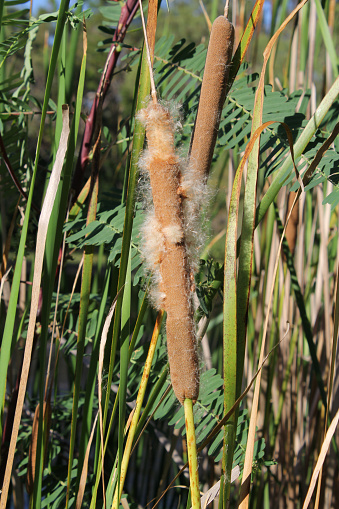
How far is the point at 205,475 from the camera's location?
0.95 meters

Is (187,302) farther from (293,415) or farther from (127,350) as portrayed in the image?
(293,415)

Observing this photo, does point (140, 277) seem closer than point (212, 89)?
No

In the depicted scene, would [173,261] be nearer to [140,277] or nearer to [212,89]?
[212,89]

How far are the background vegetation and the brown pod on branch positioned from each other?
0.03 metres

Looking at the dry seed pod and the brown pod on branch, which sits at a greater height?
the brown pod on branch

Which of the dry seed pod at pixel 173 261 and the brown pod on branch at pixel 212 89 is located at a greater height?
the brown pod on branch at pixel 212 89

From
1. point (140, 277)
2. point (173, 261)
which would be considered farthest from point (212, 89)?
point (140, 277)

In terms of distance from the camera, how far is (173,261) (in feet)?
0.96

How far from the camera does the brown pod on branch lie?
31 centimetres

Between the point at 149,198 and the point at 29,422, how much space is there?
24.5 inches

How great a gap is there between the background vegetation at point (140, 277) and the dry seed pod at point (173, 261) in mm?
27

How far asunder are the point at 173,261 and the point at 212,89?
13cm

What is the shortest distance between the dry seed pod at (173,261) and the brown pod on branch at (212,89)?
2cm

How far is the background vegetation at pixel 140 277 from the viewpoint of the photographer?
13.0 inches
